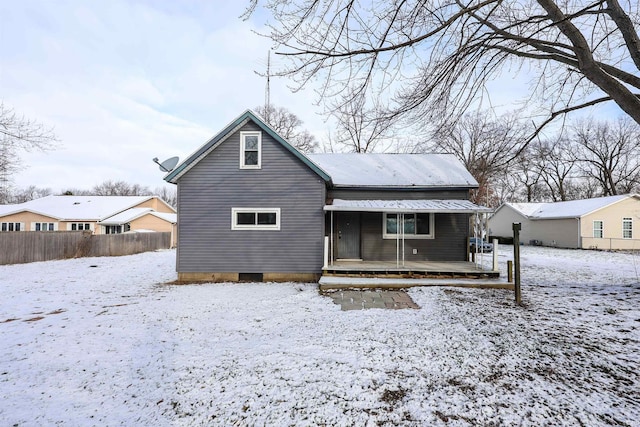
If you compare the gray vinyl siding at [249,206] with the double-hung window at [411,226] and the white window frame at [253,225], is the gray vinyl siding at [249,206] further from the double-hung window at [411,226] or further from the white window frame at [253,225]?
the double-hung window at [411,226]

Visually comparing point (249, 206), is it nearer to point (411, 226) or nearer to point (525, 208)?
point (411, 226)

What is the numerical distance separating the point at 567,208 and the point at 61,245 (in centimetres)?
3813

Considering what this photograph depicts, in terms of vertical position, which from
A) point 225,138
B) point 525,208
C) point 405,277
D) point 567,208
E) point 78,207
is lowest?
point 405,277

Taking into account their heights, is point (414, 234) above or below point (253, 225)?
below

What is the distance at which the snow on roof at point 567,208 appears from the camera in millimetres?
22766

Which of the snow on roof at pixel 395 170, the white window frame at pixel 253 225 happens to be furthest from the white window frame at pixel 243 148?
the snow on roof at pixel 395 170

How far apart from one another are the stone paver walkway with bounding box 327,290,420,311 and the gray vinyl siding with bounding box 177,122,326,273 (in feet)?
7.42

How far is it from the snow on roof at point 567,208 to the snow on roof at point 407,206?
19.5 m

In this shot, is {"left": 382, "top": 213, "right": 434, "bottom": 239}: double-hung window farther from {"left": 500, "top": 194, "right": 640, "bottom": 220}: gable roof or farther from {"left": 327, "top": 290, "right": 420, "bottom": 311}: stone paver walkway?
{"left": 500, "top": 194, "right": 640, "bottom": 220}: gable roof

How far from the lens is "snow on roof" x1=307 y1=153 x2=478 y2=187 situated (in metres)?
11.4

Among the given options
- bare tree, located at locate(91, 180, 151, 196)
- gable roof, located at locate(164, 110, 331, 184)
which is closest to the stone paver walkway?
gable roof, located at locate(164, 110, 331, 184)

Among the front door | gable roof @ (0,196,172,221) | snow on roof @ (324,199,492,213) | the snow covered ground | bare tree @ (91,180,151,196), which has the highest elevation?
bare tree @ (91,180,151,196)

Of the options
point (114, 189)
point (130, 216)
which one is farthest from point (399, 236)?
point (114, 189)

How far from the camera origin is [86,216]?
2573cm
